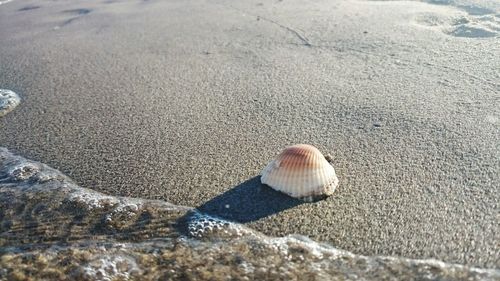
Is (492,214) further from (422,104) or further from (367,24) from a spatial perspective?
(367,24)

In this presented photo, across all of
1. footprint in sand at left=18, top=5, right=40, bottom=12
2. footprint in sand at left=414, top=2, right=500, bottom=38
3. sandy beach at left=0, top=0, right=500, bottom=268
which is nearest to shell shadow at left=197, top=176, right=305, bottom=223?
sandy beach at left=0, top=0, right=500, bottom=268

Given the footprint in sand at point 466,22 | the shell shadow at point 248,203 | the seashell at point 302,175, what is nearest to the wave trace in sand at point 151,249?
the shell shadow at point 248,203

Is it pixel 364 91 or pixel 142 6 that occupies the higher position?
pixel 142 6

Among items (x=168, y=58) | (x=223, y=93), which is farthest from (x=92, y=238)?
(x=168, y=58)

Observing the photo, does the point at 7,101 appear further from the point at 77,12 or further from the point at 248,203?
the point at 77,12

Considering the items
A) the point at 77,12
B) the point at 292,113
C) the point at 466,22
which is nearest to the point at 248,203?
the point at 292,113

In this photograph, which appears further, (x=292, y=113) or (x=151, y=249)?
(x=292, y=113)
